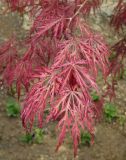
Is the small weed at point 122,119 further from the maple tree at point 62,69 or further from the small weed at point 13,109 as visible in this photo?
the maple tree at point 62,69

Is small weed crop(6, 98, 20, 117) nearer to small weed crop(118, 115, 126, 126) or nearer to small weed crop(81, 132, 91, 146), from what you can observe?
small weed crop(81, 132, 91, 146)

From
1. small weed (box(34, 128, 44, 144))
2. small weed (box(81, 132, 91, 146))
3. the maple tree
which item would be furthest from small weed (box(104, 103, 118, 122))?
the maple tree

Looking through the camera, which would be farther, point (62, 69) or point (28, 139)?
point (28, 139)

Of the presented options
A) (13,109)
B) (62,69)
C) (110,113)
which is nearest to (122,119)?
(110,113)

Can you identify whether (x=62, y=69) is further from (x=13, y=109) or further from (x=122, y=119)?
(x=122, y=119)

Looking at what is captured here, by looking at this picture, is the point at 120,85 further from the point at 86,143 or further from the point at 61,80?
the point at 61,80

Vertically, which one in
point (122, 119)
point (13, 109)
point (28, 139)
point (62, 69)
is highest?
point (62, 69)

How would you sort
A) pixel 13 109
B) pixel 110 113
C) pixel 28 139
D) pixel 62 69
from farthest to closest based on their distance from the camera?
pixel 110 113 < pixel 13 109 < pixel 28 139 < pixel 62 69

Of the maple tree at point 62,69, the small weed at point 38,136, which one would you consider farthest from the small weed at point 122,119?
the maple tree at point 62,69

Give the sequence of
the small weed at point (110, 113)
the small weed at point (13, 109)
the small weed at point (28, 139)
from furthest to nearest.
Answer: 1. the small weed at point (110, 113)
2. the small weed at point (13, 109)
3. the small weed at point (28, 139)

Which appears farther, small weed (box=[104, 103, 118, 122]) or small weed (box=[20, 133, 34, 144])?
small weed (box=[104, 103, 118, 122])

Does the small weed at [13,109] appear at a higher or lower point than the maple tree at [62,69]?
lower

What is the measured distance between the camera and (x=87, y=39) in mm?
1803

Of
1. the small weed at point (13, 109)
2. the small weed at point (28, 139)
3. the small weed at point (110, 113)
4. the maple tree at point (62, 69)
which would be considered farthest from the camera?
the small weed at point (110, 113)
